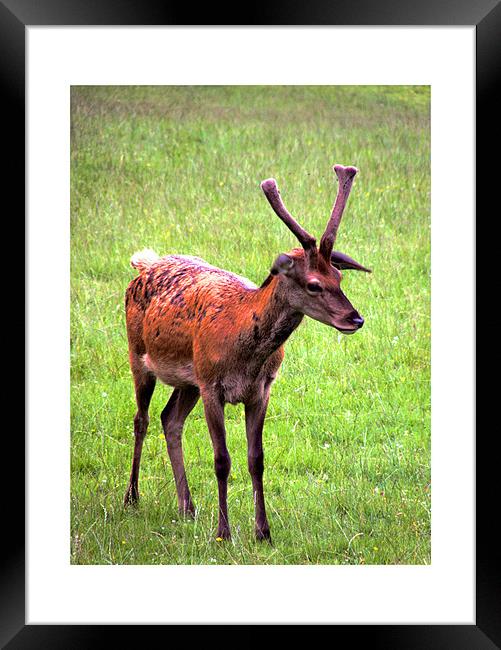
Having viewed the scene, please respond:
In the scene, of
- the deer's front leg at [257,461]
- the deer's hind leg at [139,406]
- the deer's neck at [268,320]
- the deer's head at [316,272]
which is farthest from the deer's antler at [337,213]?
the deer's hind leg at [139,406]

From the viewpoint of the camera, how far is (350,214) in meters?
10.5

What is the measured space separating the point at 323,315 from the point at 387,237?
4144mm

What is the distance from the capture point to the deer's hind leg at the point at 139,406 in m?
7.55

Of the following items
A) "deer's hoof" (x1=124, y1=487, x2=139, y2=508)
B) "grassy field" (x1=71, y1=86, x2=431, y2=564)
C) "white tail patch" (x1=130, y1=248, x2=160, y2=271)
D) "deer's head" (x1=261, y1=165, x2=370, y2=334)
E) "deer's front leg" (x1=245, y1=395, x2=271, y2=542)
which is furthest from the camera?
"white tail patch" (x1=130, y1=248, x2=160, y2=271)

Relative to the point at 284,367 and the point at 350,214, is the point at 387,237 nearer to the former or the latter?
the point at 350,214

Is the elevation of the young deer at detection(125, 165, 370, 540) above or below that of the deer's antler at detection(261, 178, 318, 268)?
below

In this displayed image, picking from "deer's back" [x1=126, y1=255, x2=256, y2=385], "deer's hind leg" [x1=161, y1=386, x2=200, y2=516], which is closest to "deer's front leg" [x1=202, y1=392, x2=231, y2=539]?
"deer's back" [x1=126, y1=255, x2=256, y2=385]

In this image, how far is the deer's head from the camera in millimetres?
6082

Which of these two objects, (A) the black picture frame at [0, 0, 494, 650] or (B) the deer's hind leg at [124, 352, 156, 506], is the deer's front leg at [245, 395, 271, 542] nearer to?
(B) the deer's hind leg at [124, 352, 156, 506]

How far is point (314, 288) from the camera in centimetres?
615
